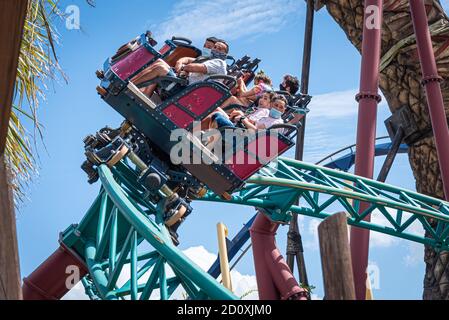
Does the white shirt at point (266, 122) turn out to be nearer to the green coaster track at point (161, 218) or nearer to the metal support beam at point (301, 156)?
the green coaster track at point (161, 218)

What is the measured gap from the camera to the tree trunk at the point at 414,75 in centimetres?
1080

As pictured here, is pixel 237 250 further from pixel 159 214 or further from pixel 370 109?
pixel 159 214

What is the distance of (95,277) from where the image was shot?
4.94m

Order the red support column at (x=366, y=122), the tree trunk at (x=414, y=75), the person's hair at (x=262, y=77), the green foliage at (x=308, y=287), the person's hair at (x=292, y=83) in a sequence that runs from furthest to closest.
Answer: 1. the tree trunk at (x=414, y=75)
2. the green foliage at (x=308, y=287)
3. the red support column at (x=366, y=122)
4. the person's hair at (x=292, y=83)
5. the person's hair at (x=262, y=77)

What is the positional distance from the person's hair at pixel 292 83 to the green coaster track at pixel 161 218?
0.66 meters

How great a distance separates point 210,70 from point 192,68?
0.12 meters

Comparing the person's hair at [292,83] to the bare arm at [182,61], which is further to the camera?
the person's hair at [292,83]

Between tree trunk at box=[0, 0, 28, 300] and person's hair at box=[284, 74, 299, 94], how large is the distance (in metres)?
3.96

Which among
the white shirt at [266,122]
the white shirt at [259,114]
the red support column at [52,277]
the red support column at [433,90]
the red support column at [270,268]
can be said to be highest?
the red support column at [433,90]

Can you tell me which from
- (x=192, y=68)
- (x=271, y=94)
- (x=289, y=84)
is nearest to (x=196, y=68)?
(x=192, y=68)

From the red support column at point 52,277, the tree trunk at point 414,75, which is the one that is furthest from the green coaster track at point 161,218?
the tree trunk at point 414,75

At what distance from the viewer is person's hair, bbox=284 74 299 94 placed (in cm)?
623

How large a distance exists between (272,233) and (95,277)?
222 centimetres

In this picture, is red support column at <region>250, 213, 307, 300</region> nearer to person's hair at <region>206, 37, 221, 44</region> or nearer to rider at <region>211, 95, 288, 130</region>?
rider at <region>211, 95, 288, 130</region>
